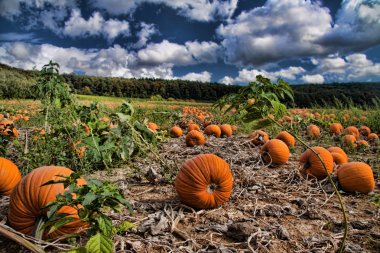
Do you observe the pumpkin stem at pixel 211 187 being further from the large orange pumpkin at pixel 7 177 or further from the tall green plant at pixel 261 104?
the large orange pumpkin at pixel 7 177

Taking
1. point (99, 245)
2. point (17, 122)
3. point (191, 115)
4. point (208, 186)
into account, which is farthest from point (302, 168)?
point (17, 122)

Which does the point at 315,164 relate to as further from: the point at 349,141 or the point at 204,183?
the point at 349,141

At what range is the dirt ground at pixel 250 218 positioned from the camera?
221 cm

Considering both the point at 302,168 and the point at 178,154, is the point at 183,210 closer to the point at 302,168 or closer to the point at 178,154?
the point at 302,168

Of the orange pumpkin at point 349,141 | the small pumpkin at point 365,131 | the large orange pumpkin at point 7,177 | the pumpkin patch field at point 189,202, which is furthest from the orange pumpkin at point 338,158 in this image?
the large orange pumpkin at point 7,177

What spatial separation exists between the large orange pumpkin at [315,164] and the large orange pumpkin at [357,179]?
0.28 m

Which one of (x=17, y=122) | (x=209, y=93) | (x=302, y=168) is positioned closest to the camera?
(x=302, y=168)

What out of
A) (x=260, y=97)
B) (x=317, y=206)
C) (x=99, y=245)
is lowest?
(x=317, y=206)

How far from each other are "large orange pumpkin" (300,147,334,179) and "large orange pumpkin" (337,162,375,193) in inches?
10.8

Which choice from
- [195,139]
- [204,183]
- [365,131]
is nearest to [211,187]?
[204,183]

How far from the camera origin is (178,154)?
5.32 meters

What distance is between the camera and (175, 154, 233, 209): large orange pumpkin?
2.82 meters

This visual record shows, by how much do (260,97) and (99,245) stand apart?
130 cm

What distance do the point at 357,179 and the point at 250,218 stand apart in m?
1.82
